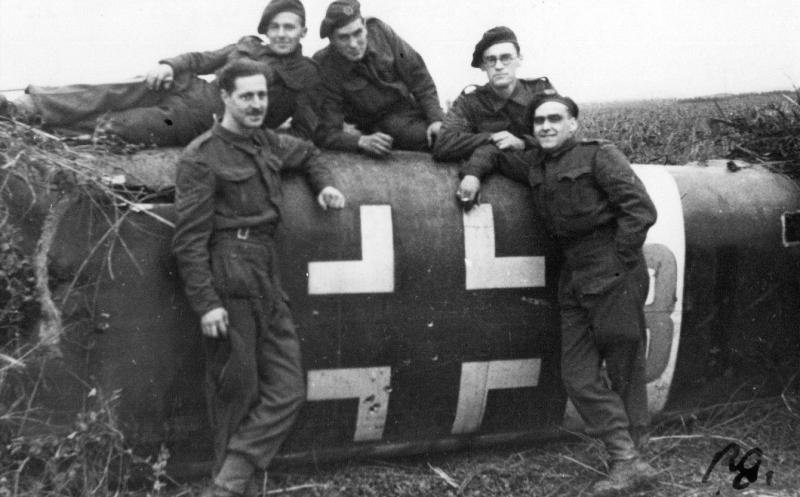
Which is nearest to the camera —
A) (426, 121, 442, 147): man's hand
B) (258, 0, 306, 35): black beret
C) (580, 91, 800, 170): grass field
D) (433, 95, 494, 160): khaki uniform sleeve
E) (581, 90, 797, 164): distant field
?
(433, 95, 494, 160): khaki uniform sleeve

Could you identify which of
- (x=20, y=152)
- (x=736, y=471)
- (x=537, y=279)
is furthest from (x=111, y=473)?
(x=736, y=471)

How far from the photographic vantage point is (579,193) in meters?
4.67

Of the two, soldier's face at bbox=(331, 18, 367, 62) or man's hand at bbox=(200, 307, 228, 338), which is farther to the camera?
soldier's face at bbox=(331, 18, 367, 62)

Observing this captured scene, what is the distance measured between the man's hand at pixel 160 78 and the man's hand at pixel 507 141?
1.79 m

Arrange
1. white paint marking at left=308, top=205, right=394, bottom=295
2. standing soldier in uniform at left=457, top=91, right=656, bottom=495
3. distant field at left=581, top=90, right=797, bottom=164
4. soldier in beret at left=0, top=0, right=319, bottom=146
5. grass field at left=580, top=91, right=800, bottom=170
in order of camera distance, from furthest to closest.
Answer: distant field at left=581, top=90, right=797, bottom=164
grass field at left=580, top=91, right=800, bottom=170
soldier in beret at left=0, top=0, right=319, bottom=146
standing soldier in uniform at left=457, top=91, right=656, bottom=495
white paint marking at left=308, top=205, right=394, bottom=295

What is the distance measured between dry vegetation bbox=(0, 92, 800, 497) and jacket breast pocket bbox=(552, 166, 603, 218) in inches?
53.9

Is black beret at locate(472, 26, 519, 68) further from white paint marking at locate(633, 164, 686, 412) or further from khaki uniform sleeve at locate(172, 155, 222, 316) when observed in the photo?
khaki uniform sleeve at locate(172, 155, 222, 316)

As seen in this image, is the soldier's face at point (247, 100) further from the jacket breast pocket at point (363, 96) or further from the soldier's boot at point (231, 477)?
the soldier's boot at point (231, 477)

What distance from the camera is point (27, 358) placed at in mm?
4074

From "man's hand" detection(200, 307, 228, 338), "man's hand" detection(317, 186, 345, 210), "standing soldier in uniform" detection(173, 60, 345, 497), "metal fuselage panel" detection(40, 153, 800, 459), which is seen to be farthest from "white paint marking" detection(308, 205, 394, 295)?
"man's hand" detection(200, 307, 228, 338)

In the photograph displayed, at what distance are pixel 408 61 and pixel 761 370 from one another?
2.84 metres

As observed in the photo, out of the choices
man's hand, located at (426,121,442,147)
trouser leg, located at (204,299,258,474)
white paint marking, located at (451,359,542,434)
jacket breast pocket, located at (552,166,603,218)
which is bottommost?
white paint marking, located at (451,359,542,434)

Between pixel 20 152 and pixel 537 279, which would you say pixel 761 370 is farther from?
pixel 20 152

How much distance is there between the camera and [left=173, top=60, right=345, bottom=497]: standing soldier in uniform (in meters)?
4.02
